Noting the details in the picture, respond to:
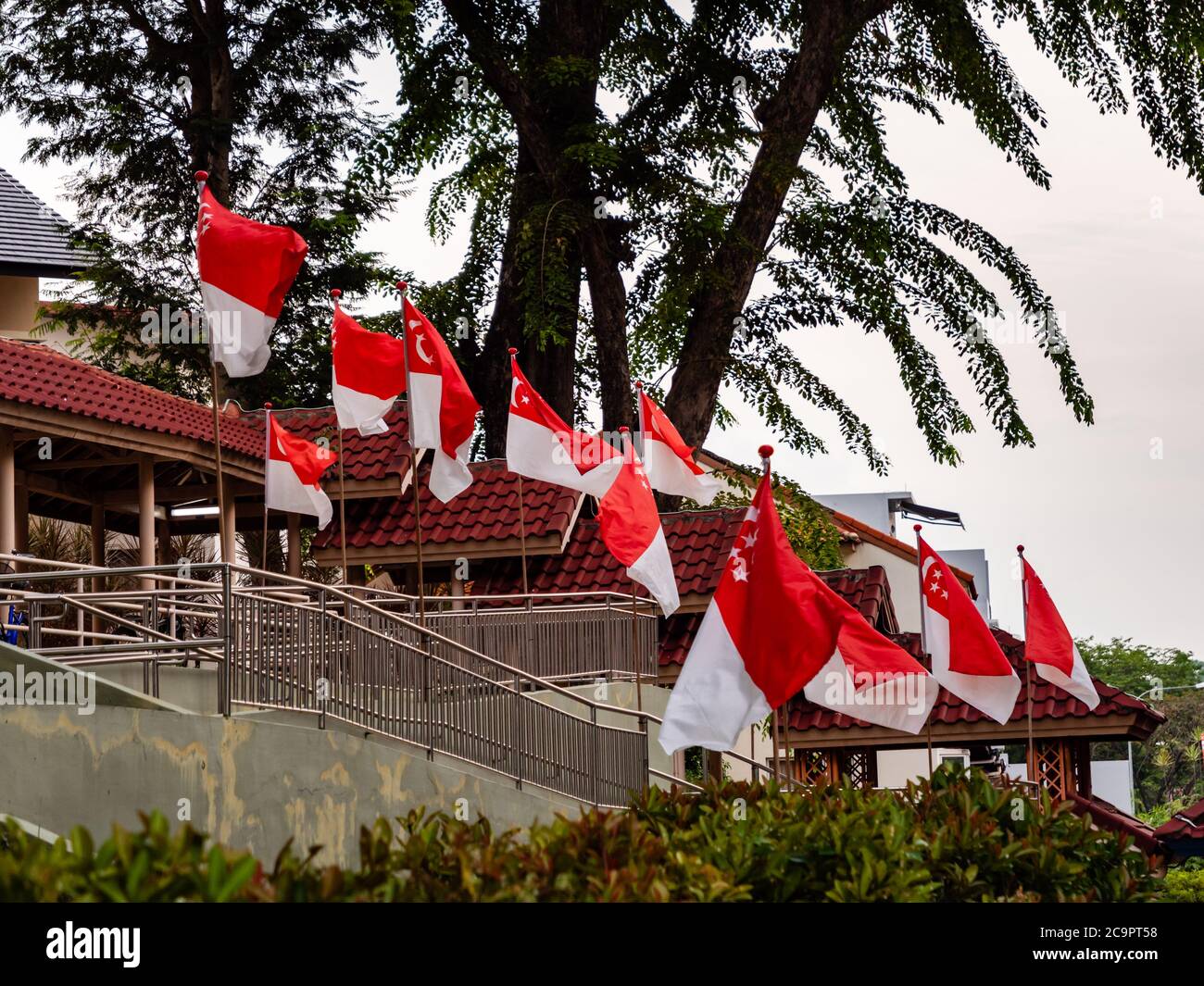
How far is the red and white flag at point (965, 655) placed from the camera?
1549 centimetres

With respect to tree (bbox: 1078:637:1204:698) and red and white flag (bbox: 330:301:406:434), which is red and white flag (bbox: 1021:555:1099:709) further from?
tree (bbox: 1078:637:1204:698)

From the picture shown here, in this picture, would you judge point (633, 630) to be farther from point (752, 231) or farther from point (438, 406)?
point (752, 231)

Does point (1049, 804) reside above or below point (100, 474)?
below

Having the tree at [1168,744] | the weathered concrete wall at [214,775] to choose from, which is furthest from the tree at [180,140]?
the tree at [1168,744]

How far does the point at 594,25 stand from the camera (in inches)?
998

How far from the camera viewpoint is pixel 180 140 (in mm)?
33594

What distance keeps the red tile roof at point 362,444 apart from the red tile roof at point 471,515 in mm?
368

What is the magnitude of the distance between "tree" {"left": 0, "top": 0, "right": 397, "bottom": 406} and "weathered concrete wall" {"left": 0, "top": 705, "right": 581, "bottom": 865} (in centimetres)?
2104

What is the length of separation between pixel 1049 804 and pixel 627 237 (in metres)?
15.8

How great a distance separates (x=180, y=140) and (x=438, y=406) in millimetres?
20158

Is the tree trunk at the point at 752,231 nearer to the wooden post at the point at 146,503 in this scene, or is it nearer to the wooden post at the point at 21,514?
the wooden post at the point at 146,503

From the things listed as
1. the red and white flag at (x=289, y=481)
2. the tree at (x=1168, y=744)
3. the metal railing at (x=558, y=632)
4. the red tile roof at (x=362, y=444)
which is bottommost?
the tree at (x=1168, y=744)
